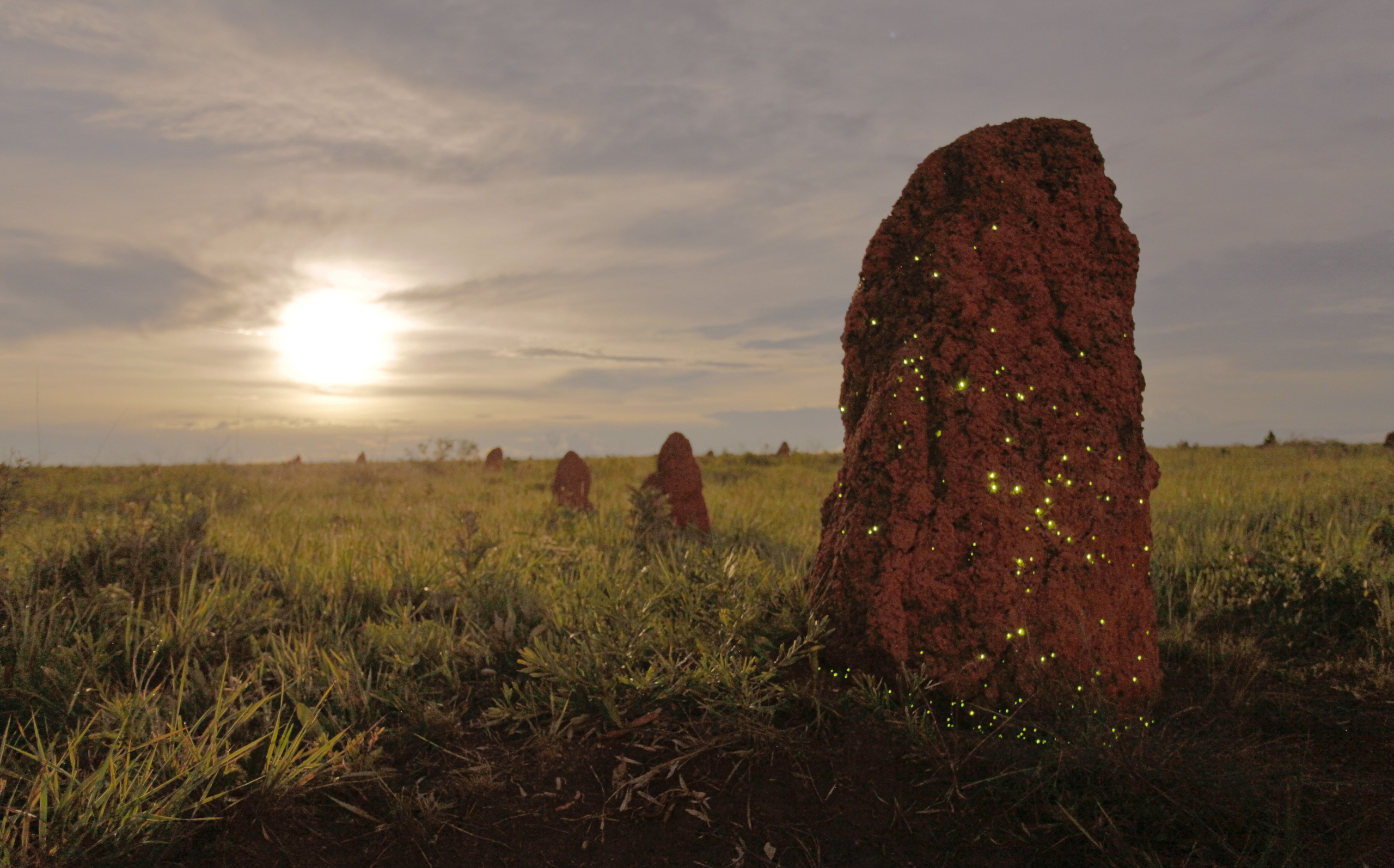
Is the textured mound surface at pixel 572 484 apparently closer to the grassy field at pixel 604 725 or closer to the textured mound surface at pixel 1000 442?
the grassy field at pixel 604 725

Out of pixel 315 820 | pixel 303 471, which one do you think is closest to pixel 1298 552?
pixel 315 820

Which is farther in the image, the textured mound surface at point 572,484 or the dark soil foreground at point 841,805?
the textured mound surface at point 572,484

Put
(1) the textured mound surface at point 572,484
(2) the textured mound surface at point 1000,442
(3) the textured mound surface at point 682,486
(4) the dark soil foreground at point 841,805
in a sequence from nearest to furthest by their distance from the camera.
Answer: (4) the dark soil foreground at point 841,805, (2) the textured mound surface at point 1000,442, (3) the textured mound surface at point 682,486, (1) the textured mound surface at point 572,484

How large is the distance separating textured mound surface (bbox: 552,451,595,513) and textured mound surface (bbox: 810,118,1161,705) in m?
6.44

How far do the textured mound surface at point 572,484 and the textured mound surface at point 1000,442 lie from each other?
644 centimetres

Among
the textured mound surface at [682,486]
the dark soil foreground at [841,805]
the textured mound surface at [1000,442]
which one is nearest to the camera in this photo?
the dark soil foreground at [841,805]

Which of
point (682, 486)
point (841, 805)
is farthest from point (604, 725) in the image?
point (682, 486)

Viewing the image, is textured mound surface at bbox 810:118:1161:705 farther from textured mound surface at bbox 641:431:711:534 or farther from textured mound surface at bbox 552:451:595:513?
textured mound surface at bbox 552:451:595:513

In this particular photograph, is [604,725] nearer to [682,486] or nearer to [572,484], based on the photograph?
[682,486]

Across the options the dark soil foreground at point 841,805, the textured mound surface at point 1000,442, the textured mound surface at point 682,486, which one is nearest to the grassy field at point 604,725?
the dark soil foreground at point 841,805

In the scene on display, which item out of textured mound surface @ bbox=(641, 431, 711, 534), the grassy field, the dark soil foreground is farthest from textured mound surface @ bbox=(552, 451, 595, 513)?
the dark soil foreground

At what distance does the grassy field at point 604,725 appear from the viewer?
8.48ft

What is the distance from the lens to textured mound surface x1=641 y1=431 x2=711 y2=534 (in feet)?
25.2

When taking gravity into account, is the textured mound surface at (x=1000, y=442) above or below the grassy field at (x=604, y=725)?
above
